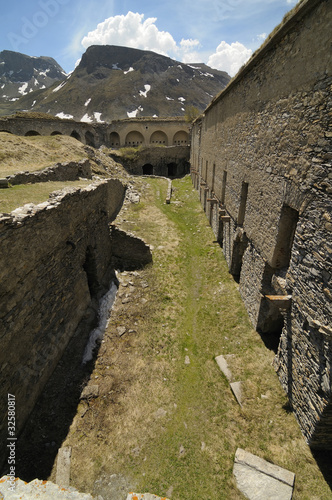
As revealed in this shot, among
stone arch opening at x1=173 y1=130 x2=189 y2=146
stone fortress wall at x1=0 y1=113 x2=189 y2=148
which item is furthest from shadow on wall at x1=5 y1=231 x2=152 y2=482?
stone arch opening at x1=173 y1=130 x2=189 y2=146

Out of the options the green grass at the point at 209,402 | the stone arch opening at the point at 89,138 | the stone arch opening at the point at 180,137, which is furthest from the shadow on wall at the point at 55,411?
the stone arch opening at the point at 180,137

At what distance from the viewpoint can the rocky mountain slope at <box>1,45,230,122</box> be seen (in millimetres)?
79062

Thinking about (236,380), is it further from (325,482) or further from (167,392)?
(325,482)

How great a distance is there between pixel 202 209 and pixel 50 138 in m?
15.8

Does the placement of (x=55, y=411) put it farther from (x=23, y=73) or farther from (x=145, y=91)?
(x=23, y=73)

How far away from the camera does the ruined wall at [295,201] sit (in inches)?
175

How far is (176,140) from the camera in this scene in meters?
44.8

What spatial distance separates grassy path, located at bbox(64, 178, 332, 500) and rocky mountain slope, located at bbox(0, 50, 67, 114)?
157665 mm

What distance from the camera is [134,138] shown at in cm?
4328

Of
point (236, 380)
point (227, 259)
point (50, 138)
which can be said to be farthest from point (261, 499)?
point (50, 138)

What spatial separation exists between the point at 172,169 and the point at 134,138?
9.65 m

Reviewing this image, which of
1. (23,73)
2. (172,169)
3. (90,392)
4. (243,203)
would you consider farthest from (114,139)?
(23,73)

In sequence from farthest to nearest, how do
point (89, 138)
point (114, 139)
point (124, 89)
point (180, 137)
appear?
point (124, 89)
point (180, 137)
point (114, 139)
point (89, 138)

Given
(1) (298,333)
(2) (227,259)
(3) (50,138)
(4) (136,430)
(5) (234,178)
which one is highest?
(3) (50,138)
